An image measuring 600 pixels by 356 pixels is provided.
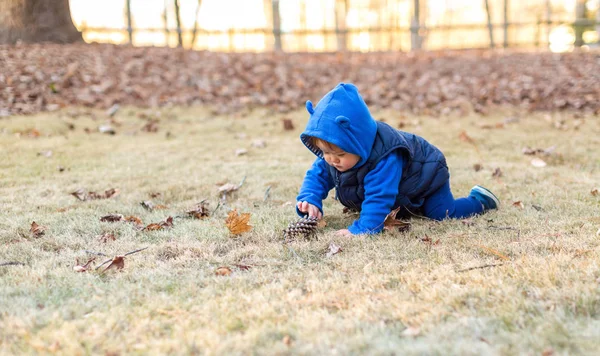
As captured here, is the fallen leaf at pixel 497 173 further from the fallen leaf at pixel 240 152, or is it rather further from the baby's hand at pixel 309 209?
the fallen leaf at pixel 240 152

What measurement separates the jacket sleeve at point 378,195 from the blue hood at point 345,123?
0.12 m

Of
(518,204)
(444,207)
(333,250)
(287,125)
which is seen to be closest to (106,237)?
(333,250)

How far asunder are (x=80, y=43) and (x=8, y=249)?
29.0 ft

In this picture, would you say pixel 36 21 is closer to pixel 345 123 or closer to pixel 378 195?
pixel 345 123

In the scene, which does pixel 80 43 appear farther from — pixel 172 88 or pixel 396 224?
pixel 396 224

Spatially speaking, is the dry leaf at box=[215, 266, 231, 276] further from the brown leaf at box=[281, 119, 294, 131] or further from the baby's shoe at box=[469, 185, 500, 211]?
the brown leaf at box=[281, 119, 294, 131]

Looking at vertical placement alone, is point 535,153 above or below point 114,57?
below

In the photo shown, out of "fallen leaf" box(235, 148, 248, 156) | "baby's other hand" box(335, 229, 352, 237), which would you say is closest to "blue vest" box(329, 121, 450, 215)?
"baby's other hand" box(335, 229, 352, 237)

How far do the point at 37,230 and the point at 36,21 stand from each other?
27.8ft

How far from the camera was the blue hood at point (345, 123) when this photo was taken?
10.4 feet

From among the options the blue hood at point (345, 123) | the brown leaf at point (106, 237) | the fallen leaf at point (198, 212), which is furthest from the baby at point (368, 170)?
the brown leaf at point (106, 237)

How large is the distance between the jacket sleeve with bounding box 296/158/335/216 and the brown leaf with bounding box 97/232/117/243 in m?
1.12

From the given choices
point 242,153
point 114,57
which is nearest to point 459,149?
point 242,153

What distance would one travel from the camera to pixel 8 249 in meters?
3.08
